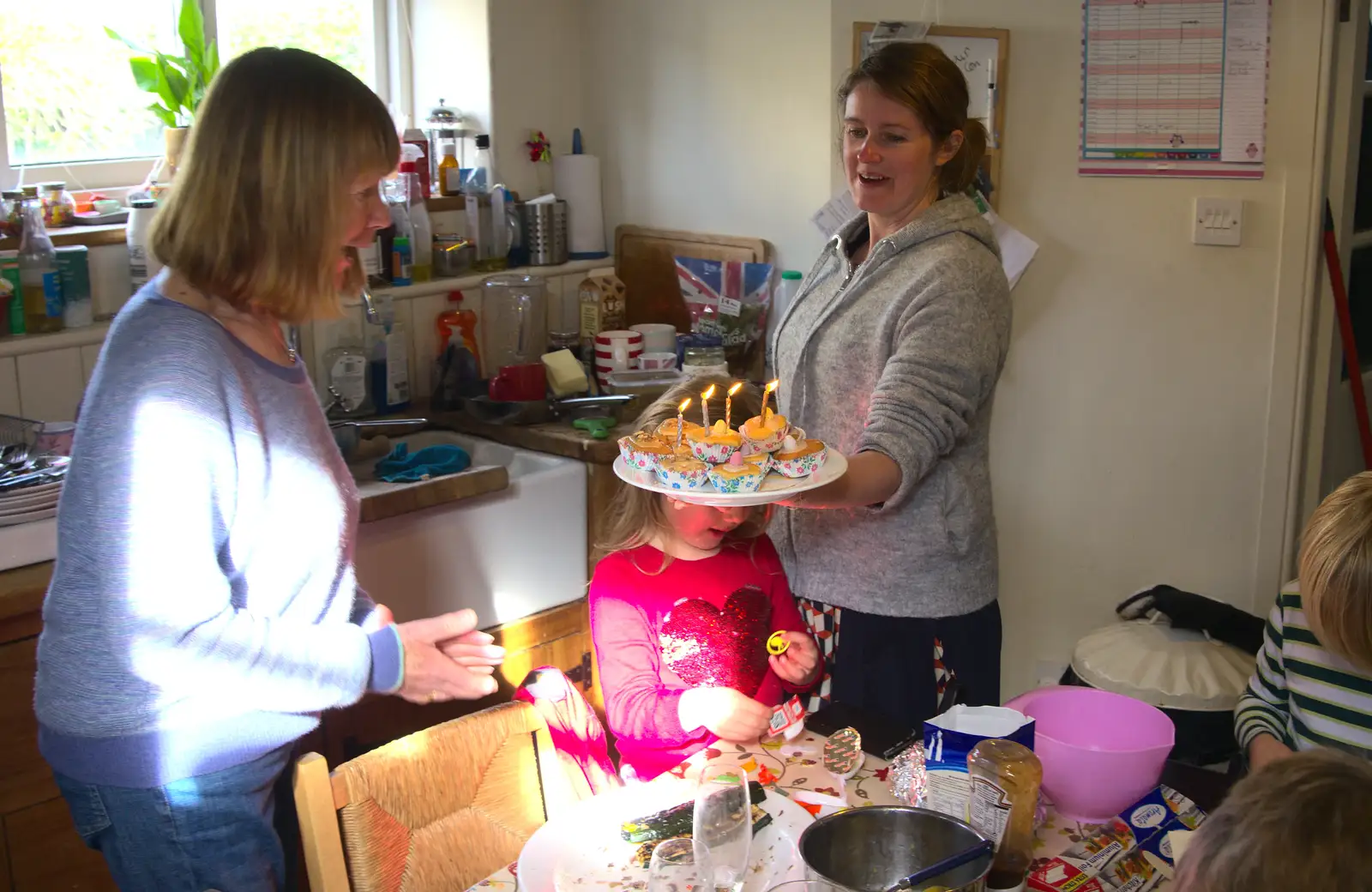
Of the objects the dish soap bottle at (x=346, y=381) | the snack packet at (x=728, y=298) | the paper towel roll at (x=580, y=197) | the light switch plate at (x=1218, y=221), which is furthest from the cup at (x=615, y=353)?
the light switch plate at (x=1218, y=221)

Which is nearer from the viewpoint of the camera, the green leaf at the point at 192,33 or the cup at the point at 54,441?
the cup at the point at 54,441

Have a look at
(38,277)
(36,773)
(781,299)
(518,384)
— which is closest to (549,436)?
(518,384)

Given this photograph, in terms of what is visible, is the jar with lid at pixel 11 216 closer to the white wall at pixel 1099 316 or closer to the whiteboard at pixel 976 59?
the white wall at pixel 1099 316

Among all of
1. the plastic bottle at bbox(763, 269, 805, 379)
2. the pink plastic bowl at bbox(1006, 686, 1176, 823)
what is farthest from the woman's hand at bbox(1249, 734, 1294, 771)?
the plastic bottle at bbox(763, 269, 805, 379)

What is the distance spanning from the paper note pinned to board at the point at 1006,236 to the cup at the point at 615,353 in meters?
0.51

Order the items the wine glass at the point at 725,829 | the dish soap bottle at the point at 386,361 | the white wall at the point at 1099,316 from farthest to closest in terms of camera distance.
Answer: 1. the dish soap bottle at the point at 386,361
2. the white wall at the point at 1099,316
3. the wine glass at the point at 725,829

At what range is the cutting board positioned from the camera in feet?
10.7

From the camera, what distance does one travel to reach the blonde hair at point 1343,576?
1392 mm

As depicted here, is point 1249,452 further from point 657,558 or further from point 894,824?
point 894,824

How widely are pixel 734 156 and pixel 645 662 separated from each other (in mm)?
1718

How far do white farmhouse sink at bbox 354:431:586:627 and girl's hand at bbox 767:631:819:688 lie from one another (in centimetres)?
84

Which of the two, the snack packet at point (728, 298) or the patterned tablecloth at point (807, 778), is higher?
the snack packet at point (728, 298)

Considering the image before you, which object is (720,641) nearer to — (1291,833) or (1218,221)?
(1291,833)

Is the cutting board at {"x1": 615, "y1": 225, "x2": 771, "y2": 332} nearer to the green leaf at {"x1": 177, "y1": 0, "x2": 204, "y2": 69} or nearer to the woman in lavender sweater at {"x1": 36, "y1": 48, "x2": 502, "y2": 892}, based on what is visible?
the green leaf at {"x1": 177, "y1": 0, "x2": 204, "y2": 69}
